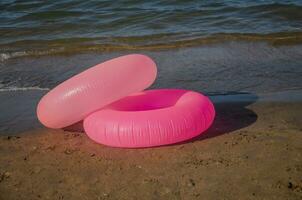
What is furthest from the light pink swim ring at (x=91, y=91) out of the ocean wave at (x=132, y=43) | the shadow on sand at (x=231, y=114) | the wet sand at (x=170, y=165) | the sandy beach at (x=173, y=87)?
the ocean wave at (x=132, y=43)

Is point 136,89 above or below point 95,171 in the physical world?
above

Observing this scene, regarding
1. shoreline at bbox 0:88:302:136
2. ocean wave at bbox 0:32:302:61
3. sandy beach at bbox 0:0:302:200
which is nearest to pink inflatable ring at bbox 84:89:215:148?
sandy beach at bbox 0:0:302:200

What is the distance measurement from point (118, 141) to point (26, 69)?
417 centimetres

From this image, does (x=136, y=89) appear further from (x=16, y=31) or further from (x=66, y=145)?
(x=16, y=31)

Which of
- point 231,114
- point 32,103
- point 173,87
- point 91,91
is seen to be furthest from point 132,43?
point 91,91

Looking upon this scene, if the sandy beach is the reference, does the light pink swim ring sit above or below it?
above

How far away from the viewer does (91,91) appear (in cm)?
491

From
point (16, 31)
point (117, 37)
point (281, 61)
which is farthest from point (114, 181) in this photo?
point (16, 31)

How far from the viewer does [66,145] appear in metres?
4.94

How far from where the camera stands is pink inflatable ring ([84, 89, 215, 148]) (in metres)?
4.56

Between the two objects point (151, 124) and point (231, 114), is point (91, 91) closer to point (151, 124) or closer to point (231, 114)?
point (151, 124)

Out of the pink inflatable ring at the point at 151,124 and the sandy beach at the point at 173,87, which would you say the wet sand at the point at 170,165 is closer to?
the sandy beach at the point at 173,87

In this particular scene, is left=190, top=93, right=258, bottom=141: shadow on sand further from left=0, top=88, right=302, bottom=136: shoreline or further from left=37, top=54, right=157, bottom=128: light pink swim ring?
left=37, top=54, right=157, bottom=128: light pink swim ring

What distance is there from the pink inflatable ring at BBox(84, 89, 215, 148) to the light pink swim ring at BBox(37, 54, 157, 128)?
155mm
